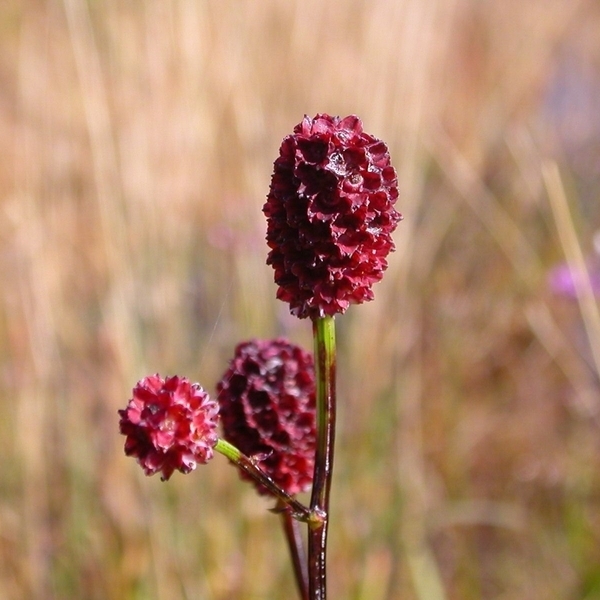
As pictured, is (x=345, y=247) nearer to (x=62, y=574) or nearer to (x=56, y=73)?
(x=62, y=574)

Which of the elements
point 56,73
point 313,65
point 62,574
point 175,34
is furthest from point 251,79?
point 62,574

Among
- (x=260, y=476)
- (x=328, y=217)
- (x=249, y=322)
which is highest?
(x=249, y=322)

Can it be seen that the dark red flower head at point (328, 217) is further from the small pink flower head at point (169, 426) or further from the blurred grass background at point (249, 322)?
the blurred grass background at point (249, 322)

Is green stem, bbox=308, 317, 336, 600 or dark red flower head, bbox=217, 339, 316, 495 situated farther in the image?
dark red flower head, bbox=217, 339, 316, 495

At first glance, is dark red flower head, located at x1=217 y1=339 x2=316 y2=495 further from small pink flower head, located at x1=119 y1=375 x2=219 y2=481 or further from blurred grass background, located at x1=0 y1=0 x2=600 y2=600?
blurred grass background, located at x1=0 y1=0 x2=600 y2=600

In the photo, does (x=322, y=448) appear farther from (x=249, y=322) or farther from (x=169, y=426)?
(x=249, y=322)

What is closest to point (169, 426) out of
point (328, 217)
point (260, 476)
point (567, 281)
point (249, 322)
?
point (260, 476)

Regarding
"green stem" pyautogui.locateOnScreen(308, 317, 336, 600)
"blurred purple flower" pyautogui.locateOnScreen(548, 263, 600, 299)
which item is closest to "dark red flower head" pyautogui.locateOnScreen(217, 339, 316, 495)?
"green stem" pyautogui.locateOnScreen(308, 317, 336, 600)
